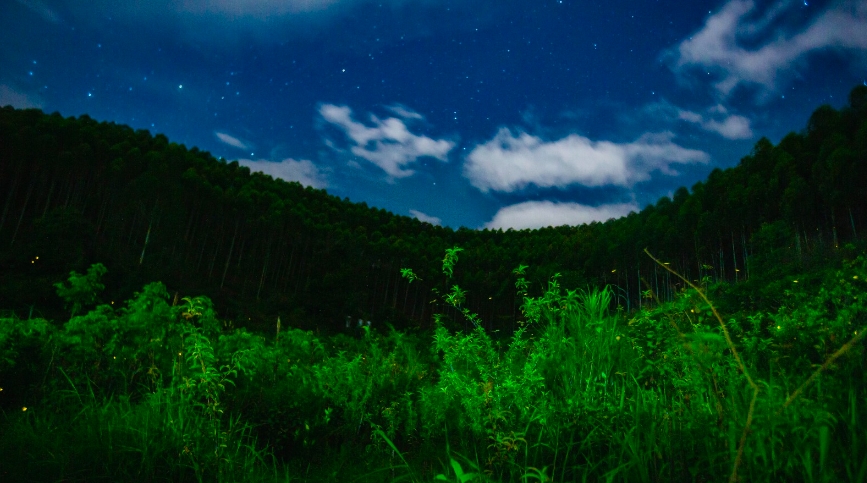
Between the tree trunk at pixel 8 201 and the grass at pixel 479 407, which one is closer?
the grass at pixel 479 407

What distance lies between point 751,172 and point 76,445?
68647 mm

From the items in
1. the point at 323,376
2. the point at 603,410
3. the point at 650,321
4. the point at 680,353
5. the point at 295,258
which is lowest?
the point at 323,376

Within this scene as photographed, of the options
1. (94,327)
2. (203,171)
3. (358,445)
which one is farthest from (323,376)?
(203,171)

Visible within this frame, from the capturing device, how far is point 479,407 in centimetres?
295

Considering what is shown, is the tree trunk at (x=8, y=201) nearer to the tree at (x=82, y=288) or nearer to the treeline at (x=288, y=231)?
the treeline at (x=288, y=231)

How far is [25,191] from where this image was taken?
4131 centimetres

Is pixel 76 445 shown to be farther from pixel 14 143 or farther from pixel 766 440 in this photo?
pixel 14 143

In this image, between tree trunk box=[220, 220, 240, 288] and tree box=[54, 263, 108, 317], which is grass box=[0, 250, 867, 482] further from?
tree trunk box=[220, 220, 240, 288]

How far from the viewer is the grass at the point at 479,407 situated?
2002 millimetres

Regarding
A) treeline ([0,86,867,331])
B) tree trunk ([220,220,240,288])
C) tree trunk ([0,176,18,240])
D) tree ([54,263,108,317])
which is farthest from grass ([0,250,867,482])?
tree trunk ([220,220,240,288])

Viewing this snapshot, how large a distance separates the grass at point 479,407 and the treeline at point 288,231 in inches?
812

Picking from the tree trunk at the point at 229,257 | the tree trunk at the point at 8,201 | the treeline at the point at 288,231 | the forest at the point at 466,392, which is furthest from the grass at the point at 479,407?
the tree trunk at the point at 229,257

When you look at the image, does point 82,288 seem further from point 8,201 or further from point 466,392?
point 8,201

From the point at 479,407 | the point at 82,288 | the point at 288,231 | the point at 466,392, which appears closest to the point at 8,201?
the point at 288,231
